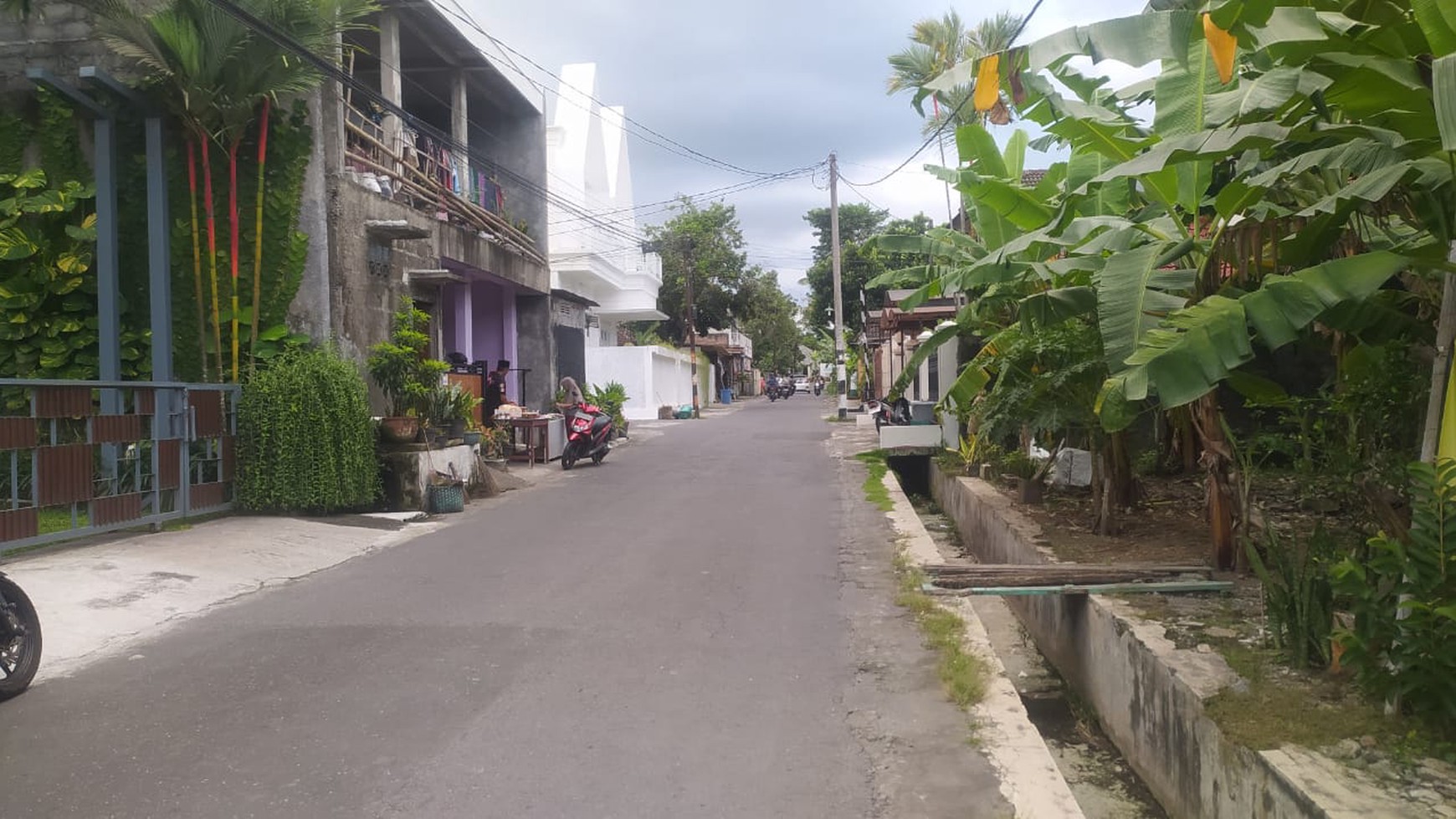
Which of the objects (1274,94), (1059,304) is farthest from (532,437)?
(1274,94)

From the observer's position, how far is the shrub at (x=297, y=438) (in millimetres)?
10758

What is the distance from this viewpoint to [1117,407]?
19.5 feet

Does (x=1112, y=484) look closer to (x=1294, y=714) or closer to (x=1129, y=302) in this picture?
(x=1129, y=302)

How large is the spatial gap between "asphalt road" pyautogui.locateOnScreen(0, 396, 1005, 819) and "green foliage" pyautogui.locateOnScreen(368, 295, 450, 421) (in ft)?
12.5

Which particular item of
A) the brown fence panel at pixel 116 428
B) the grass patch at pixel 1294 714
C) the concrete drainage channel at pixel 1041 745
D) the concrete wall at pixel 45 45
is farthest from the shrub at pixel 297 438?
the grass patch at pixel 1294 714

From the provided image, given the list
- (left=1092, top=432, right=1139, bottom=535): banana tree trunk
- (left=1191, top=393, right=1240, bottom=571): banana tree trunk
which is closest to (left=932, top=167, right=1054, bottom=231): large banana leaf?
(left=1092, top=432, right=1139, bottom=535): banana tree trunk

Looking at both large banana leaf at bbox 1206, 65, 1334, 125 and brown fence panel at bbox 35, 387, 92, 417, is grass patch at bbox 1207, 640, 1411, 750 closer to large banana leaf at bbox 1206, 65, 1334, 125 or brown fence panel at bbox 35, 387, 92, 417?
large banana leaf at bbox 1206, 65, 1334, 125

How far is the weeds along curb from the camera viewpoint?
3961 millimetres

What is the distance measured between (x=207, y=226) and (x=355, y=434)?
105 inches

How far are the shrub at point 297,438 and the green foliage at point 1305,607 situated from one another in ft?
29.5

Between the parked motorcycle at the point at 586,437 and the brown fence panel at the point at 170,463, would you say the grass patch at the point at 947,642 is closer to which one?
the brown fence panel at the point at 170,463

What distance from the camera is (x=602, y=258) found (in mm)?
30078

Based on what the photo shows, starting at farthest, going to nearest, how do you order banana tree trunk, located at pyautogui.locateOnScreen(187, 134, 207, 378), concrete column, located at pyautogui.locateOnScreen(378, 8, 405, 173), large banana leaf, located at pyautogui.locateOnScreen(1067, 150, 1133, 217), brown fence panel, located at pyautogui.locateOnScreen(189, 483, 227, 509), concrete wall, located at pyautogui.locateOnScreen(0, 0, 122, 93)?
1. concrete column, located at pyautogui.locateOnScreen(378, 8, 405, 173)
2. concrete wall, located at pyautogui.locateOnScreen(0, 0, 122, 93)
3. banana tree trunk, located at pyautogui.locateOnScreen(187, 134, 207, 378)
4. brown fence panel, located at pyautogui.locateOnScreen(189, 483, 227, 509)
5. large banana leaf, located at pyautogui.locateOnScreen(1067, 150, 1133, 217)

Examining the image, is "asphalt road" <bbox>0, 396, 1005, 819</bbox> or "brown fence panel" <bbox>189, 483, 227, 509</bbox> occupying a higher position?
"brown fence panel" <bbox>189, 483, 227, 509</bbox>
